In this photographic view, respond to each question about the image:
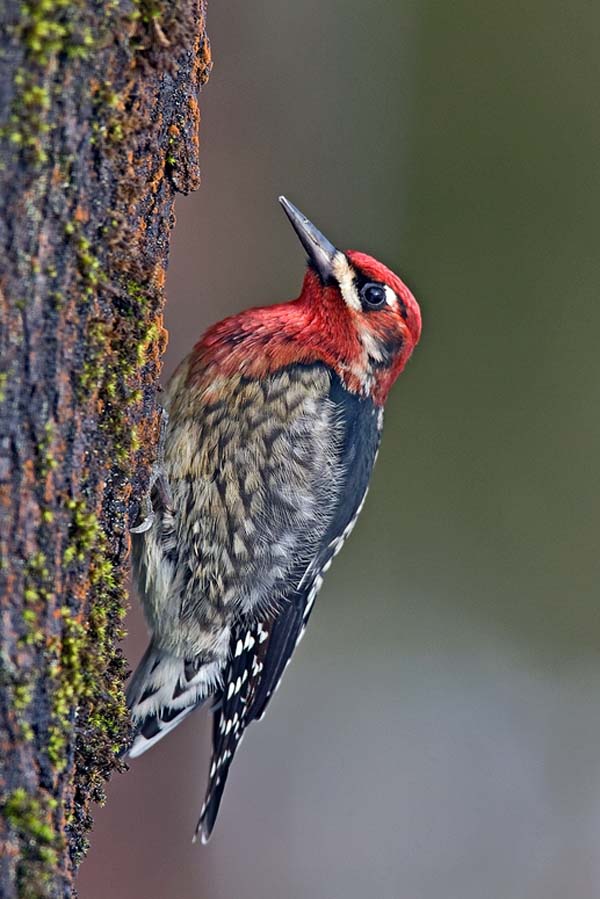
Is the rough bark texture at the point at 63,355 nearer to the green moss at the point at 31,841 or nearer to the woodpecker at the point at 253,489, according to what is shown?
the green moss at the point at 31,841

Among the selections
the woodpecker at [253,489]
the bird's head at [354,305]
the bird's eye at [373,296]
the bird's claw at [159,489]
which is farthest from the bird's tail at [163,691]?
the bird's eye at [373,296]

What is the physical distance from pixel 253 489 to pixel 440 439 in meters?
3.27

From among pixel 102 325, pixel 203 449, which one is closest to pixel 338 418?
pixel 203 449

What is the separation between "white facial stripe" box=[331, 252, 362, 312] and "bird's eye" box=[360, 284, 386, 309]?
24 millimetres

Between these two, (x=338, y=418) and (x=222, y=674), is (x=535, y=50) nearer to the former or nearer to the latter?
(x=338, y=418)

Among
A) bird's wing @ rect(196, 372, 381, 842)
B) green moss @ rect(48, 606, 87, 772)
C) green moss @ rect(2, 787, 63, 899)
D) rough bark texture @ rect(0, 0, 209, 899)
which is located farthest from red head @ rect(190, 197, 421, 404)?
green moss @ rect(2, 787, 63, 899)

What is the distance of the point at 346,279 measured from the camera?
119 inches

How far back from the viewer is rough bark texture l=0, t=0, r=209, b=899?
1599 millimetres

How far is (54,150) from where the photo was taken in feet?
5.33

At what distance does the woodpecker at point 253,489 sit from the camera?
276 cm

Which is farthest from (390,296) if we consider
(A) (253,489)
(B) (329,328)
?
(A) (253,489)

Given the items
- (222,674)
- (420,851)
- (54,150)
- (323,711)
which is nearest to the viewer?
(54,150)

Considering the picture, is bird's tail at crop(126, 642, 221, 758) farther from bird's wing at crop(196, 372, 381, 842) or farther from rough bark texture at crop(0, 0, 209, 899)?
rough bark texture at crop(0, 0, 209, 899)

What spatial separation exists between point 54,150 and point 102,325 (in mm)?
335
